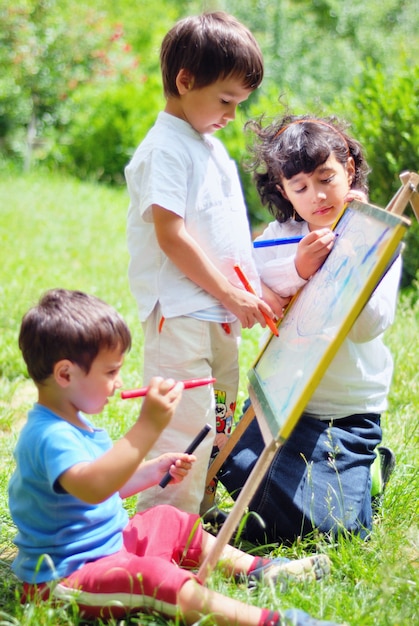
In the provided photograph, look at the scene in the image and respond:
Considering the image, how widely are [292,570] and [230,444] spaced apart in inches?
21.6

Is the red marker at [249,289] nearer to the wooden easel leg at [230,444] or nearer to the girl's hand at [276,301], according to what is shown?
the girl's hand at [276,301]

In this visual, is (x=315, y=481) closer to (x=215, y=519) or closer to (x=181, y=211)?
(x=215, y=519)

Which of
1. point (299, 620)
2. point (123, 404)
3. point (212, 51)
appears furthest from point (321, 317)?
point (123, 404)

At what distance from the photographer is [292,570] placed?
7.80 ft

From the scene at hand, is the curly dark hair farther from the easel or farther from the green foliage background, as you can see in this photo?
the green foliage background

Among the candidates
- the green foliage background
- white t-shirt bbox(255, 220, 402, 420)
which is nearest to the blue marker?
white t-shirt bbox(255, 220, 402, 420)

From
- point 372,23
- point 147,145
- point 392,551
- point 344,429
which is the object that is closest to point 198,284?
point 147,145

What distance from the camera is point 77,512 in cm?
215

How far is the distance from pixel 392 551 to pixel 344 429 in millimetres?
537

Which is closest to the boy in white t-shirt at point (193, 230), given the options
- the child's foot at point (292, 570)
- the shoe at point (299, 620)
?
the child's foot at point (292, 570)

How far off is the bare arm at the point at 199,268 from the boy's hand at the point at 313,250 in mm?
173

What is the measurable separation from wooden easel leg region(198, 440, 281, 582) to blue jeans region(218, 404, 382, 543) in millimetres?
586

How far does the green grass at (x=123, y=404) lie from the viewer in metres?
2.16

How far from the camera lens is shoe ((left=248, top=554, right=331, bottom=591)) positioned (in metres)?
2.34
